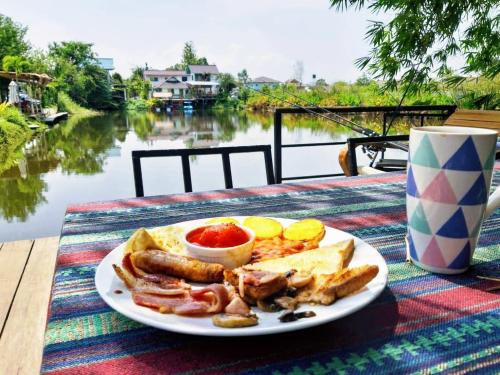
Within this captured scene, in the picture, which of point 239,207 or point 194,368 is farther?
point 239,207

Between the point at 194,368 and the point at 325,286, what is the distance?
20 centimetres

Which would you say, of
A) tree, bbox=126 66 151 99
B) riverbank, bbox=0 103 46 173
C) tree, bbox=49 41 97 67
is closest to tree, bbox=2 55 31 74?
riverbank, bbox=0 103 46 173

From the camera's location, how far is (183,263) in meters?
0.56

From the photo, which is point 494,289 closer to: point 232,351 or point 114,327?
point 232,351

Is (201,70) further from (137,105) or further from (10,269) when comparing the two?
(10,269)

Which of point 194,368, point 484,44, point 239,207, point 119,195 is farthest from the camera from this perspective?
point 119,195

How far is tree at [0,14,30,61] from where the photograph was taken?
89.6 feet

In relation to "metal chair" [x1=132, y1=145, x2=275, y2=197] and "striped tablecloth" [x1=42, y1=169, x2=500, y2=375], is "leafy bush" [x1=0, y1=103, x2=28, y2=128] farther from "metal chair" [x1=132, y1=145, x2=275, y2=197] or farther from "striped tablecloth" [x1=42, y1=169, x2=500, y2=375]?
"striped tablecloth" [x1=42, y1=169, x2=500, y2=375]

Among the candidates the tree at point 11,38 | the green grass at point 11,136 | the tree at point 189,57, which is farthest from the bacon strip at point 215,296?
the tree at point 189,57

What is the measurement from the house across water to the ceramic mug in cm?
4792

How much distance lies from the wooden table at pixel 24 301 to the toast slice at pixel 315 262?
3.25ft

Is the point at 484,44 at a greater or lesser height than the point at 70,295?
greater

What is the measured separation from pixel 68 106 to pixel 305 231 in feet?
119

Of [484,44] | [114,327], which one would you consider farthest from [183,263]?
[484,44]
